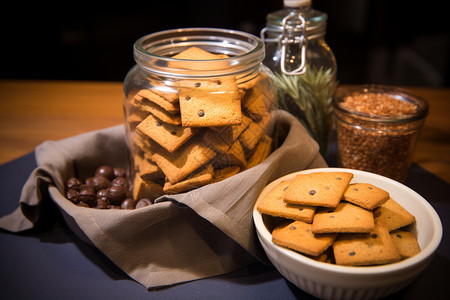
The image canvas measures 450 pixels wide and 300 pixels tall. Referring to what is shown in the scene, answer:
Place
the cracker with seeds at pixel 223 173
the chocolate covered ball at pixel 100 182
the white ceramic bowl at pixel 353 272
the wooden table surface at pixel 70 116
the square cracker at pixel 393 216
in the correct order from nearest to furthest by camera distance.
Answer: the white ceramic bowl at pixel 353 272 → the square cracker at pixel 393 216 → the cracker with seeds at pixel 223 173 → the chocolate covered ball at pixel 100 182 → the wooden table surface at pixel 70 116

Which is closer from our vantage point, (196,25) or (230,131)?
(230,131)

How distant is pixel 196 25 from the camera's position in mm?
2266

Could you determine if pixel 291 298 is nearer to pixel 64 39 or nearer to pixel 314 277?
pixel 314 277

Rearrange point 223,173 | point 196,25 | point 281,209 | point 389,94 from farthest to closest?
point 196,25, point 389,94, point 223,173, point 281,209

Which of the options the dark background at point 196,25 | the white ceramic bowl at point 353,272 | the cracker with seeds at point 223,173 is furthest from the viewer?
the dark background at point 196,25

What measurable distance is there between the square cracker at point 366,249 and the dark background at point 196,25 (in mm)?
1737

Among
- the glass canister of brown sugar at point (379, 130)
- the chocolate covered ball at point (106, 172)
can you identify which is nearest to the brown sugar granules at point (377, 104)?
the glass canister of brown sugar at point (379, 130)

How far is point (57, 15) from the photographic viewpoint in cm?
225

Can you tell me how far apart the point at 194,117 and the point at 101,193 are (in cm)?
31

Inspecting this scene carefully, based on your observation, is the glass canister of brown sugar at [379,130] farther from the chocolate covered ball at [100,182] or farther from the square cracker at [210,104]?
the chocolate covered ball at [100,182]

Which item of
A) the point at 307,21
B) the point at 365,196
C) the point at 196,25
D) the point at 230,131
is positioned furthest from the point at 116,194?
the point at 196,25

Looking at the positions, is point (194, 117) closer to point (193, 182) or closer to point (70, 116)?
point (193, 182)

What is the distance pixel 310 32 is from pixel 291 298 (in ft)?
2.14

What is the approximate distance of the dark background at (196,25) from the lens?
7.27 ft
